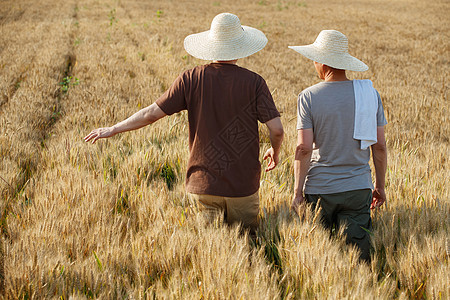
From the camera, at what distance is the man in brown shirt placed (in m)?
2.29

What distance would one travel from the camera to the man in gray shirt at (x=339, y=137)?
2.40m

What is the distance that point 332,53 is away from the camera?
2.47 metres

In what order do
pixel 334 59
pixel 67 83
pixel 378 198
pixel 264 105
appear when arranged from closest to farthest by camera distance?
pixel 264 105 < pixel 334 59 < pixel 378 198 < pixel 67 83

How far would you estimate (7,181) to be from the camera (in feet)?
9.67

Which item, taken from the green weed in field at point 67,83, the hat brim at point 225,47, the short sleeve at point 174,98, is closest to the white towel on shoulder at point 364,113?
the hat brim at point 225,47

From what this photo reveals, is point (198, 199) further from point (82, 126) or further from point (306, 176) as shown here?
point (82, 126)

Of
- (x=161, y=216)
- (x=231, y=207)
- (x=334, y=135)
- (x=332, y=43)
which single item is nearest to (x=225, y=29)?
(x=332, y=43)

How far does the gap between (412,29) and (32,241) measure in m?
19.4

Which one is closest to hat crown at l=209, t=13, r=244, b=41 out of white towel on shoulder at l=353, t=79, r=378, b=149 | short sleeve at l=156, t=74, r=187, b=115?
short sleeve at l=156, t=74, r=187, b=115

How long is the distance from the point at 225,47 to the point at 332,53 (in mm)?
742

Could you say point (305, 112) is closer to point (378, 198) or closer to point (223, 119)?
point (223, 119)

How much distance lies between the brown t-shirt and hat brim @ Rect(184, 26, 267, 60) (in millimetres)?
70

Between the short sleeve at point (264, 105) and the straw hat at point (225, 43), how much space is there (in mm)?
246

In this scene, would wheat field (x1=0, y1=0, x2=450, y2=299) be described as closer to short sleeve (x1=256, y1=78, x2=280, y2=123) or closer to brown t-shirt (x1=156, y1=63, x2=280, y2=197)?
brown t-shirt (x1=156, y1=63, x2=280, y2=197)
